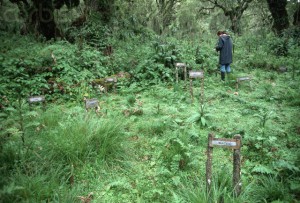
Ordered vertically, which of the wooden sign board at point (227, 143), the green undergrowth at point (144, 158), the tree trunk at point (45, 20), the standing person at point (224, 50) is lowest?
the green undergrowth at point (144, 158)

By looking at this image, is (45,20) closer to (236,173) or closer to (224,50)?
(224,50)

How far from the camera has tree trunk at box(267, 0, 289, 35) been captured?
1691 centimetres

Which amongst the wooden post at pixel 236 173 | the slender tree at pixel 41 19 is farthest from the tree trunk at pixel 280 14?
the wooden post at pixel 236 173

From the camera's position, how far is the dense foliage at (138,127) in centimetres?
344

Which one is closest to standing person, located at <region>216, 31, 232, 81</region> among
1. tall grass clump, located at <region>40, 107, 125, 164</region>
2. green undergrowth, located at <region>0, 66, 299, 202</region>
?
green undergrowth, located at <region>0, 66, 299, 202</region>

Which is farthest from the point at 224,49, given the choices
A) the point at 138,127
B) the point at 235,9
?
the point at 235,9

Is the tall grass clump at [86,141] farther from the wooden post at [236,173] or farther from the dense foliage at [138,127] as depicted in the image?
the wooden post at [236,173]

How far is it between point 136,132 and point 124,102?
1.85 metres

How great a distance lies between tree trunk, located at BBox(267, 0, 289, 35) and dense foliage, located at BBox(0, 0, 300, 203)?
704cm

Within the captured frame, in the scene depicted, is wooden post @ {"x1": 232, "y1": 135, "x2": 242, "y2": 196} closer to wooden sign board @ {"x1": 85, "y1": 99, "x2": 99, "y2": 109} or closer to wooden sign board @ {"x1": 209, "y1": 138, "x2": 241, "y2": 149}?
wooden sign board @ {"x1": 209, "y1": 138, "x2": 241, "y2": 149}

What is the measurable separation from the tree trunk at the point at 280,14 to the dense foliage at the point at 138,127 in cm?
704

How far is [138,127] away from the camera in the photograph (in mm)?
5402

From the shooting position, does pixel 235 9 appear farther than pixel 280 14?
Yes

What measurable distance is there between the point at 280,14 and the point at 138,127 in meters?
16.1
